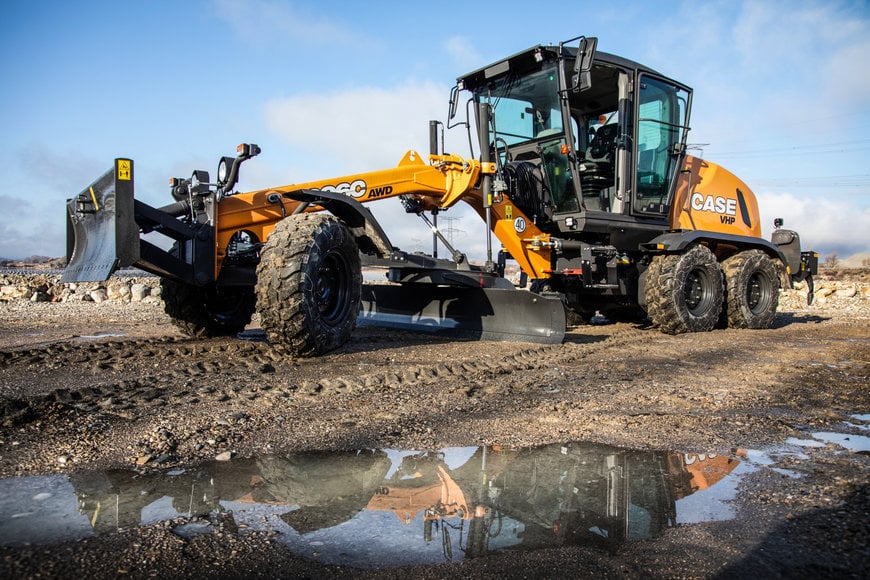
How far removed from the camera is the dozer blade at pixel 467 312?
24.5ft

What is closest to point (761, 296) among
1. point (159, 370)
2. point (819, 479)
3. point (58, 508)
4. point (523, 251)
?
point (523, 251)

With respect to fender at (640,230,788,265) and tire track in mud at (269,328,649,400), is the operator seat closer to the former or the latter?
fender at (640,230,788,265)

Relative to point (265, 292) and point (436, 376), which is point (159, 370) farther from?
point (436, 376)

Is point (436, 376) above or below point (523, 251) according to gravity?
below

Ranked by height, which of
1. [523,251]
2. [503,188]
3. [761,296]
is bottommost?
[761,296]

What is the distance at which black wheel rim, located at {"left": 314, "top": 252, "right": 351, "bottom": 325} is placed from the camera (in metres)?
6.27

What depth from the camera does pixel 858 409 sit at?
4254mm

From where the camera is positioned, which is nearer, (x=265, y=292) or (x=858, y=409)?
(x=858, y=409)

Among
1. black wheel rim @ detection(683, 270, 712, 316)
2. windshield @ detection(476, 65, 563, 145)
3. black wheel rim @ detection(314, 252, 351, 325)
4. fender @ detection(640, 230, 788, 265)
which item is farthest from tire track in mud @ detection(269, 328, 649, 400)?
windshield @ detection(476, 65, 563, 145)

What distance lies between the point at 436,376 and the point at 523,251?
4.04 m

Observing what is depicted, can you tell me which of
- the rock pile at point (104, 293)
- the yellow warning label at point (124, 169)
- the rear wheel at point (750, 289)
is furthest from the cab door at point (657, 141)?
the rock pile at point (104, 293)

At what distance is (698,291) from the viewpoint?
9.30 meters

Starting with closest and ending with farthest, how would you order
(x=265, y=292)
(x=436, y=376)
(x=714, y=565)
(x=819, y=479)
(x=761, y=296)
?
(x=714, y=565) < (x=819, y=479) < (x=436, y=376) < (x=265, y=292) < (x=761, y=296)

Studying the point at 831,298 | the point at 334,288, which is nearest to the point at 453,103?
the point at 334,288
